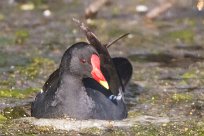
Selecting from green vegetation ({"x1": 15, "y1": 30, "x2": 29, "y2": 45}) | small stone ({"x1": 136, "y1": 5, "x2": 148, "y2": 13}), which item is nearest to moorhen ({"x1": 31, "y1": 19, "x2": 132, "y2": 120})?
green vegetation ({"x1": 15, "y1": 30, "x2": 29, "y2": 45})

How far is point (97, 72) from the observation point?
819 centimetres

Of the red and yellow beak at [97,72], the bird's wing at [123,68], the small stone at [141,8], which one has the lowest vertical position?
the small stone at [141,8]

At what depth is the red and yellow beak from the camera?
8148mm

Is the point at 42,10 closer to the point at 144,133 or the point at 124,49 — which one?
the point at 124,49

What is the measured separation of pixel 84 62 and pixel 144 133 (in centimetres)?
102

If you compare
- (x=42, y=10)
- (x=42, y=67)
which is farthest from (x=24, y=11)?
(x=42, y=67)

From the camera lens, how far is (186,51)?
42.4ft

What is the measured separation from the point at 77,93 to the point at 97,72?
0.32 meters

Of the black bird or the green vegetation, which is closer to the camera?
the black bird

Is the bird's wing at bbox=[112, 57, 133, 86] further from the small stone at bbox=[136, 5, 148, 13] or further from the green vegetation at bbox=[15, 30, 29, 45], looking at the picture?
the small stone at bbox=[136, 5, 148, 13]

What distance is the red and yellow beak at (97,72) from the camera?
8.15 metres

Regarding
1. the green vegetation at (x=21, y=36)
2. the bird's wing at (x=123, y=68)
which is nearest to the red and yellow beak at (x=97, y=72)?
the bird's wing at (x=123, y=68)

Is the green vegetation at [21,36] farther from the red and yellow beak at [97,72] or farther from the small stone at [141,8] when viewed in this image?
the red and yellow beak at [97,72]

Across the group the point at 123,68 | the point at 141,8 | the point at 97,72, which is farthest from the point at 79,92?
the point at 141,8
